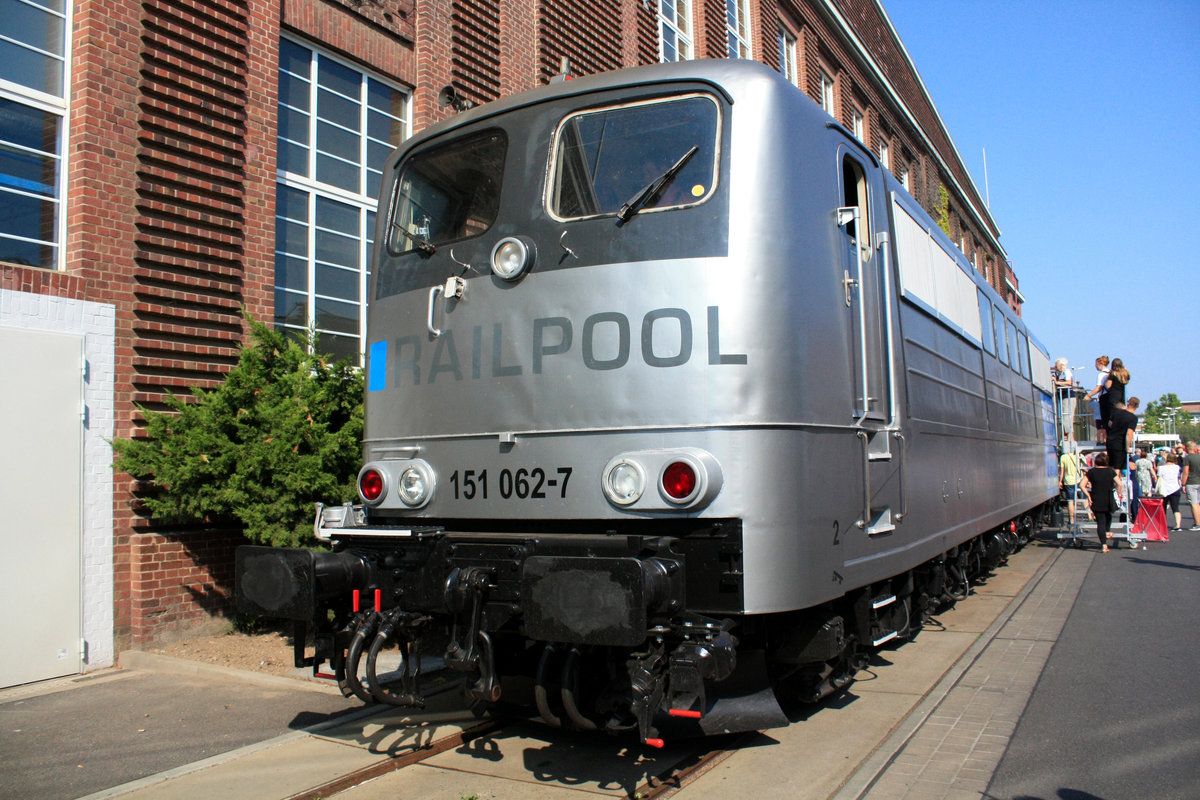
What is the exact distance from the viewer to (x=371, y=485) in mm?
4730

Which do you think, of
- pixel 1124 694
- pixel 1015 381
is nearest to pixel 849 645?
pixel 1124 694

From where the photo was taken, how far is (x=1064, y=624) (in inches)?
303

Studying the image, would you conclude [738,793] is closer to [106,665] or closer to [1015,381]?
[106,665]

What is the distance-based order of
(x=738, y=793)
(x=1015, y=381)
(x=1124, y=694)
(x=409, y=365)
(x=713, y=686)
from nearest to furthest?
(x=738, y=793) → (x=713, y=686) → (x=409, y=365) → (x=1124, y=694) → (x=1015, y=381)

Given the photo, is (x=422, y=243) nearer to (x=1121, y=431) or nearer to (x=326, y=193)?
(x=326, y=193)

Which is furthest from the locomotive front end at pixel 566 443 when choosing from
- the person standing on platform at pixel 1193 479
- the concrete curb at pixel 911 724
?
the person standing on platform at pixel 1193 479

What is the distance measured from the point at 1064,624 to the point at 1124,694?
2384 millimetres

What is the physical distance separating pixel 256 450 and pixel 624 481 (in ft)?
11.2

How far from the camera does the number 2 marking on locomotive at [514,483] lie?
407cm

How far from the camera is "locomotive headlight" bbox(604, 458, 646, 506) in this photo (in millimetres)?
3795

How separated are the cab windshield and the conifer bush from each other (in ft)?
9.69

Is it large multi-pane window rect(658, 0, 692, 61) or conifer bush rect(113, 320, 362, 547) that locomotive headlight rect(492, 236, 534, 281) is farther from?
large multi-pane window rect(658, 0, 692, 61)

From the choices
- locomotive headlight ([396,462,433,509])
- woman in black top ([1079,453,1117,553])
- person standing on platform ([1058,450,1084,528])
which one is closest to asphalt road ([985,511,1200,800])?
locomotive headlight ([396,462,433,509])

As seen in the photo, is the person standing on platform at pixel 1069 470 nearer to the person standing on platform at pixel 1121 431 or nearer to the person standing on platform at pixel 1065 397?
the person standing on platform at pixel 1065 397
